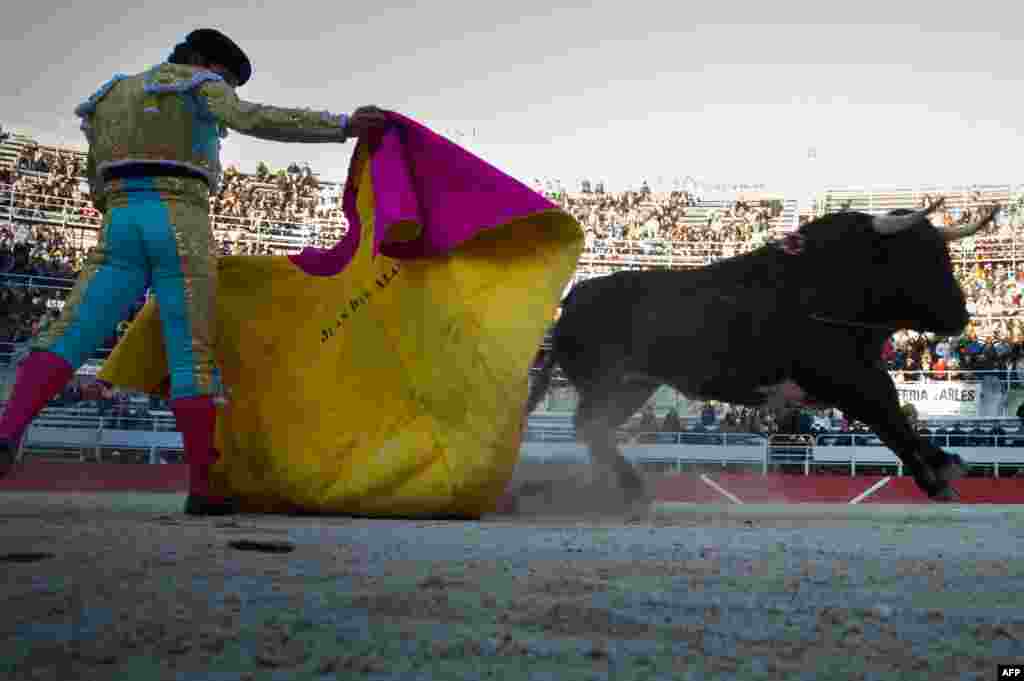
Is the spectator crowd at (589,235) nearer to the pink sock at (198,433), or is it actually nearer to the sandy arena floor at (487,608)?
the pink sock at (198,433)

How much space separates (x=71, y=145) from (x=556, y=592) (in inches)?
934

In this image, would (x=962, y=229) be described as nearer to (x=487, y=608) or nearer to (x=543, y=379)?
(x=543, y=379)

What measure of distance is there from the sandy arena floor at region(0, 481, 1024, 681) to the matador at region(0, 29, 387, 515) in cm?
87

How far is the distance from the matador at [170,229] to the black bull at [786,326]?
205 centimetres

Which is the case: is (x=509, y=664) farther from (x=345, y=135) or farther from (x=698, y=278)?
(x=698, y=278)

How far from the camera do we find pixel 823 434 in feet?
39.0

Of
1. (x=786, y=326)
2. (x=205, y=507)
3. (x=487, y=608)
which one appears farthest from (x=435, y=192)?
(x=487, y=608)

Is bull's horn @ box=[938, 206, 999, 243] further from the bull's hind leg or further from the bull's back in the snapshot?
the bull's hind leg

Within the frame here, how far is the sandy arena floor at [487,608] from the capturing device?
1.27 metres

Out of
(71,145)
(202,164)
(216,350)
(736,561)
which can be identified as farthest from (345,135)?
(71,145)

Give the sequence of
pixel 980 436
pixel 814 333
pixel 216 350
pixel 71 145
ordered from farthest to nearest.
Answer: pixel 71 145 < pixel 980 436 < pixel 814 333 < pixel 216 350

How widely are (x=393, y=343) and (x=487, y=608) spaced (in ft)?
7.18

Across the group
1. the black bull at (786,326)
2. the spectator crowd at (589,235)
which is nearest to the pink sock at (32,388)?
the black bull at (786,326)

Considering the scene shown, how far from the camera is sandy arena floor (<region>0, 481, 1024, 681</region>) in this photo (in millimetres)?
1268
